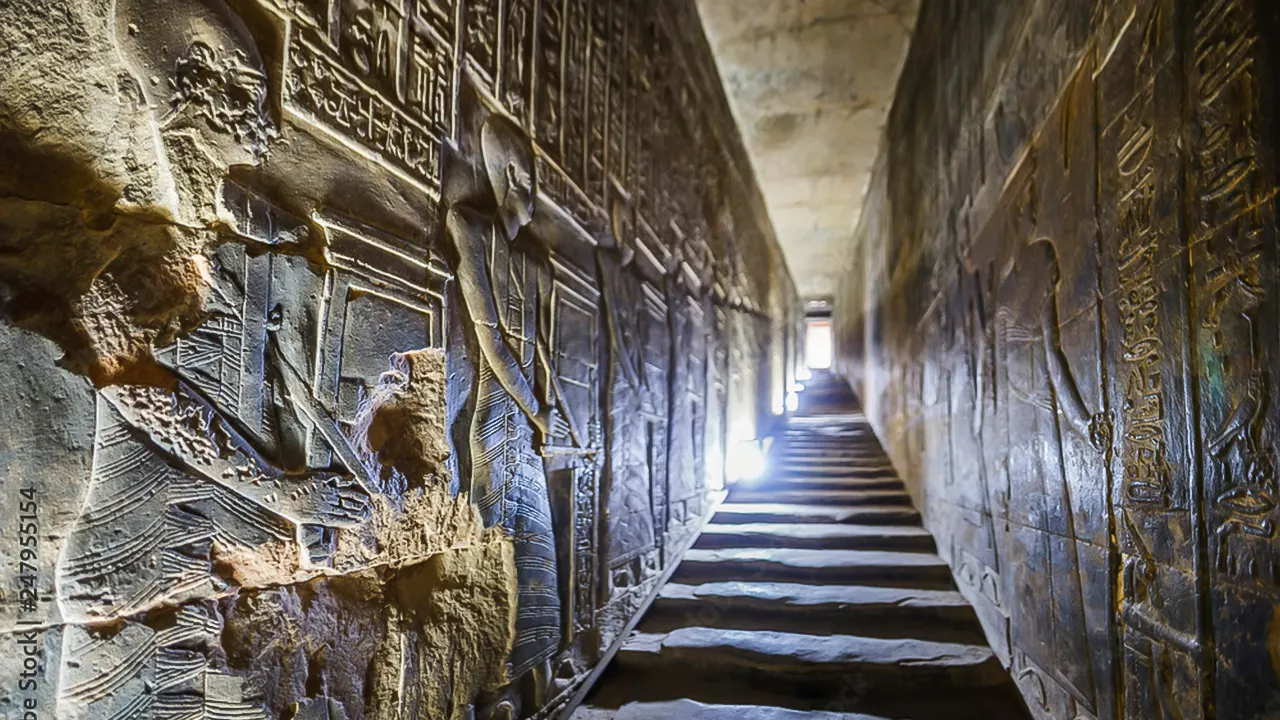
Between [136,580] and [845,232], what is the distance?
43.7 feet

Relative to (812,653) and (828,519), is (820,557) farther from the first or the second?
(812,653)

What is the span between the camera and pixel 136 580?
1.32m

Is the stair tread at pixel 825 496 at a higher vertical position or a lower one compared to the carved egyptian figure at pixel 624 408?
lower

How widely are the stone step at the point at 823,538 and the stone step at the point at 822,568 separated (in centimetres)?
24

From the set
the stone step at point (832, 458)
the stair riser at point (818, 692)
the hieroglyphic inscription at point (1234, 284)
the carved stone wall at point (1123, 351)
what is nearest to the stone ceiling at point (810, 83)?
the carved stone wall at point (1123, 351)

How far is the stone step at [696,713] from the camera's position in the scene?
11.4ft

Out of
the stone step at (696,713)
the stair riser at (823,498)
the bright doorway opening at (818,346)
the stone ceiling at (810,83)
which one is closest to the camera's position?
the stone step at (696,713)

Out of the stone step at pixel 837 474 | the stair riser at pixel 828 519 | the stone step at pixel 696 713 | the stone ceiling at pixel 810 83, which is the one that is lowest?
the stone step at pixel 696 713

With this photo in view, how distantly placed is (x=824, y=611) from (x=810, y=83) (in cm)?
547

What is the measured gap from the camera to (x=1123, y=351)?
211cm

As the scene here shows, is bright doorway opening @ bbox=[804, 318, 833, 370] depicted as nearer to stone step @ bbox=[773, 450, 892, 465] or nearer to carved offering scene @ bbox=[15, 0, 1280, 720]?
stone step @ bbox=[773, 450, 892, 465]

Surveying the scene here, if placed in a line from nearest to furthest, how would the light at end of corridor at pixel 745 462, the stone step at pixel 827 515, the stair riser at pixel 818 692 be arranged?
the stair riser at pixel 818 692
the stone step at pixel 827 515
the light at end of corridor at pixel 745 462

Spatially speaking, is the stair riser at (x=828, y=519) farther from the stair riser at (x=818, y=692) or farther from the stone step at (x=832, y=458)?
the stair riser at (x=818, y=692)

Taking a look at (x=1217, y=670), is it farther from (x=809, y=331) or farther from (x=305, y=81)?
(x=809, y=331)
